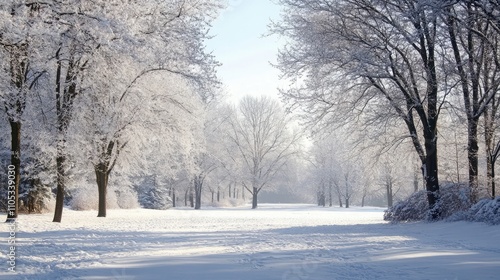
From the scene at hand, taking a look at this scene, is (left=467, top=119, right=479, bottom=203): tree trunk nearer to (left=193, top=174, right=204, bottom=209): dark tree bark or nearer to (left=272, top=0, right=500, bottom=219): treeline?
(left=272, top=0, right=500, bottom=219): treeline

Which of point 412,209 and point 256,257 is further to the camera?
point 412,209

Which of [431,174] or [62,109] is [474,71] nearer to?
[431,174]

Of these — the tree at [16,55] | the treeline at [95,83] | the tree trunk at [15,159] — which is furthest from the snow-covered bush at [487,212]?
the tree trunk at [15,159]

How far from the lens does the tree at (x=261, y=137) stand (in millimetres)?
46688

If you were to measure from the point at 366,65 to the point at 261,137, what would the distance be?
32612mm

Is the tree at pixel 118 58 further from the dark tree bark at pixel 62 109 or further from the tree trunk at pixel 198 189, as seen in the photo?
the tree trunk at pixel 198 189

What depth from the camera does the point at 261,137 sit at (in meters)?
47.2

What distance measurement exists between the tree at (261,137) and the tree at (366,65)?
2934 cm

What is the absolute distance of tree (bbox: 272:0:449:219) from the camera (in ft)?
49.2

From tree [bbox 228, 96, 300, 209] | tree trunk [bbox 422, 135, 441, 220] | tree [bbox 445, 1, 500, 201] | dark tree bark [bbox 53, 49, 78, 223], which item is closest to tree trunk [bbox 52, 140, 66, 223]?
dark tree bark [bbox 53, 49, 78, 223]

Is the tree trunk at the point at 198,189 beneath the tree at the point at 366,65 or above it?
beneath

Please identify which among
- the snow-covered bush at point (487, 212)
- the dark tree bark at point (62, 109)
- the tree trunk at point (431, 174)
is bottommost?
the snow-covered bush at point (487, 212)

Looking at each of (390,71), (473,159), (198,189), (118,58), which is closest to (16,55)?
(118,58)

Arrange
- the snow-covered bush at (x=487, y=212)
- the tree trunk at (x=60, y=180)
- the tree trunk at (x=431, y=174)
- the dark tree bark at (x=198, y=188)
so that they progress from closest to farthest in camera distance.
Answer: the snow-covered bush at (x=487, y=212) → the tree trunk at (x=431, y=174) → the tree trunk at (x=60, y=180) → the dark tree bark at (x=198, y=188)
